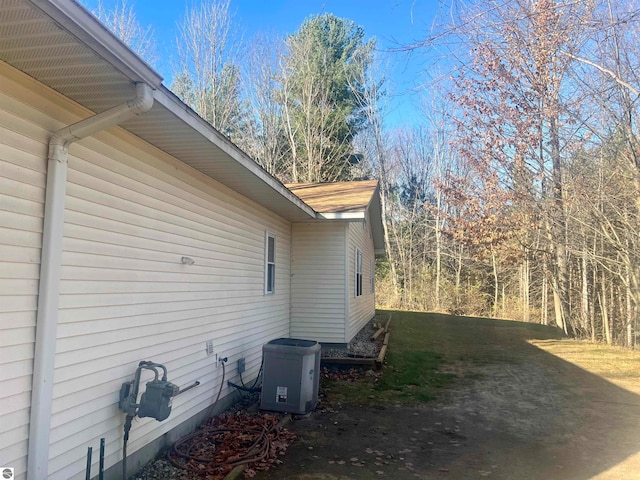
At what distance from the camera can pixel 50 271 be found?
2.90 m

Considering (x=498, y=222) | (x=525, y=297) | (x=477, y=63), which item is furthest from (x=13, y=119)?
(x=525, y=297)

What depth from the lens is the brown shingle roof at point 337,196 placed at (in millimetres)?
9242

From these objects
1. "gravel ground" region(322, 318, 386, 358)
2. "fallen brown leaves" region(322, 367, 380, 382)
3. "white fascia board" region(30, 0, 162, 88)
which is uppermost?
"white fascia board" region(30, 0, 162, 88)

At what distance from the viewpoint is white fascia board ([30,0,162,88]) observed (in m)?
2.02

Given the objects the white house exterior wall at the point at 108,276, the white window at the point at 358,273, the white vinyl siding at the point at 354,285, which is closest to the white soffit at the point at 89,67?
the white house exterior wall at the point at 108,276

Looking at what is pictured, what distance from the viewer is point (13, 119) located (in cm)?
270

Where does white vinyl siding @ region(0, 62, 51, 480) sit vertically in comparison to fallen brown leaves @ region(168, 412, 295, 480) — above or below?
above

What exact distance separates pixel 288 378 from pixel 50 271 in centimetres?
364

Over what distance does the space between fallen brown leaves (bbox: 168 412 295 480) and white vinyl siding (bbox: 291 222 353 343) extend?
3822mm

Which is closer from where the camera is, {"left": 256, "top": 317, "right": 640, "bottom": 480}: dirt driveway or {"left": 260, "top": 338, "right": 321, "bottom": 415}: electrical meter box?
{"left": 256, "top": 317, "right": 640, "bottom": 480}: dirt driveway

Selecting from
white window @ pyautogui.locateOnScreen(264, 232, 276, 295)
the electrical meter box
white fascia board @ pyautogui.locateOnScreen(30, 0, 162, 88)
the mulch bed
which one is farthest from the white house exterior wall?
white window @ pyautogui.locateOnScreen(264, 232, 276, 295)

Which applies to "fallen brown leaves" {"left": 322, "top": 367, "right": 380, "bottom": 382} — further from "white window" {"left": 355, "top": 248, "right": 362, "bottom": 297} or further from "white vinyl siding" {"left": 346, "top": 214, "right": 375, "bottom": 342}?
"white window" {"left": 355, "top": 248, "right": 362, "bottom": 297}

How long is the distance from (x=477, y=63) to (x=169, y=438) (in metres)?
8.73

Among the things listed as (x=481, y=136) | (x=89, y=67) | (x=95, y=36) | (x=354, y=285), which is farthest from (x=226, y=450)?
(x=481, y=136)
